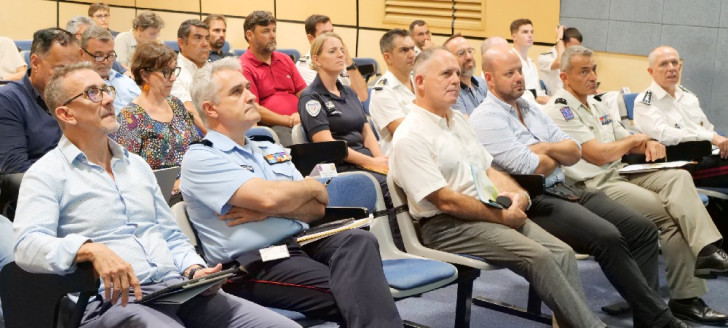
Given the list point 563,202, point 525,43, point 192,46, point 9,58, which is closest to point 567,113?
point 563,202

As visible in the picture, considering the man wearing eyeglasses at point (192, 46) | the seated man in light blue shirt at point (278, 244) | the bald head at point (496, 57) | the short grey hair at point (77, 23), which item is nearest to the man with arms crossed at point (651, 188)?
the bald head at point (496, 57)

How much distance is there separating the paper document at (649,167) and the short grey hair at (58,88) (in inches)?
116

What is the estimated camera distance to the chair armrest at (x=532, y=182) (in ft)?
11.3

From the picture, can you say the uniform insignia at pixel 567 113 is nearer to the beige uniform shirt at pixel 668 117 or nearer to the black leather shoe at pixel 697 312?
the black leather shoe at pixel 697 312

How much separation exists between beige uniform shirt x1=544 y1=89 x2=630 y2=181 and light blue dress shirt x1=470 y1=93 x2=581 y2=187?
0.69 feet

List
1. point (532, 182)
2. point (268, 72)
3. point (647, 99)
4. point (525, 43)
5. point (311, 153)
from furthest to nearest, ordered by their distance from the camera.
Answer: point (525, 43) < point (268, 72) < point (647, 99) < point (311, 153) < point (532, 182)

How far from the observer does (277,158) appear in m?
2.80

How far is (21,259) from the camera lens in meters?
1.98

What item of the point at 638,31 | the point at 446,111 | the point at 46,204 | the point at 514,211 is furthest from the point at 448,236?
the point at 638,31

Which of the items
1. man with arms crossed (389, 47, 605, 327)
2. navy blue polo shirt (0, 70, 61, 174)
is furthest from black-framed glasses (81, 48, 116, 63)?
man with arms crossed (389, 47, 605, 327)

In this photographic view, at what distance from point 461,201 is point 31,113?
1.90 m

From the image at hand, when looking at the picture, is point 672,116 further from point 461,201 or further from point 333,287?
point 333,287

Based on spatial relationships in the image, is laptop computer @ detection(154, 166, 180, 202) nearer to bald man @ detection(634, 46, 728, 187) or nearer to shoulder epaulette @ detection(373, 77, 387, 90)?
shoulder epaulette @ detection(373, 77, 387, 90)

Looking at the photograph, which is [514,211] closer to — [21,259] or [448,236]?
[448,236]
